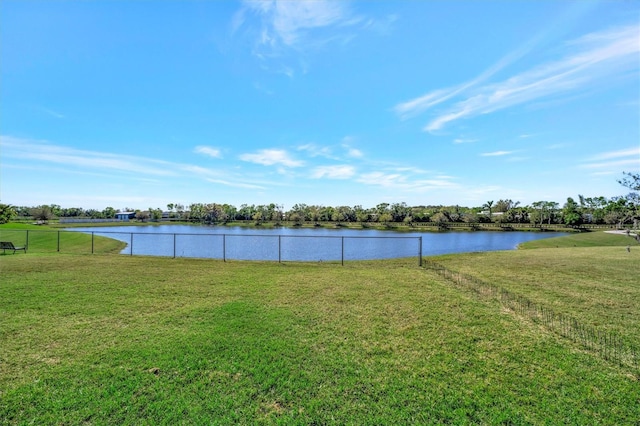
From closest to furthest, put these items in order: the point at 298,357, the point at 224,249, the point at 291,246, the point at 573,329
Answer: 1. the point at 298,357
2. the point at 573,329
3. the point at 224,249
4. the point at 291,246

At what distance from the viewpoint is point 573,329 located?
6.14m

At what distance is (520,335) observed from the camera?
5.75m

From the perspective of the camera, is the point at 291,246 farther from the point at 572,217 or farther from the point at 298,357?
the point at 572,217

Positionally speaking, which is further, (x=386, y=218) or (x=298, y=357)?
(x=386, y=218)

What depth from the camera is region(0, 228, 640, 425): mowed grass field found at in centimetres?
351

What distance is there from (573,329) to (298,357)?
239 inches

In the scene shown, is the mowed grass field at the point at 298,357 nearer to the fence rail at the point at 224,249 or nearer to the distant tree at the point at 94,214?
the fence rail at the point at 224,249

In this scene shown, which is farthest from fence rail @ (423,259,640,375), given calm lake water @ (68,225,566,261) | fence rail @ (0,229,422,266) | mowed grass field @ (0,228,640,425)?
fence rail @ (0,229,422,266)

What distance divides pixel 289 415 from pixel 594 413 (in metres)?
3.83

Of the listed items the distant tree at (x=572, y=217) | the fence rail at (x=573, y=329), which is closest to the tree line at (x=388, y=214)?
the distant tree at (x=572, y=217)

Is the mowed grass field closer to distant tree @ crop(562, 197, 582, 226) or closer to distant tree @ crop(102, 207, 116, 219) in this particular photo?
distant tree @ crop(562, 197, 582, 226)

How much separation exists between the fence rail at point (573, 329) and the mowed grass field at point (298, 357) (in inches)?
11.2

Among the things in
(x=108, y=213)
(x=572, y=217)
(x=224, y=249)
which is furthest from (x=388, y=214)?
(x=108, y=213)

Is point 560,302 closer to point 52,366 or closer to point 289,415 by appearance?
point 289,415
